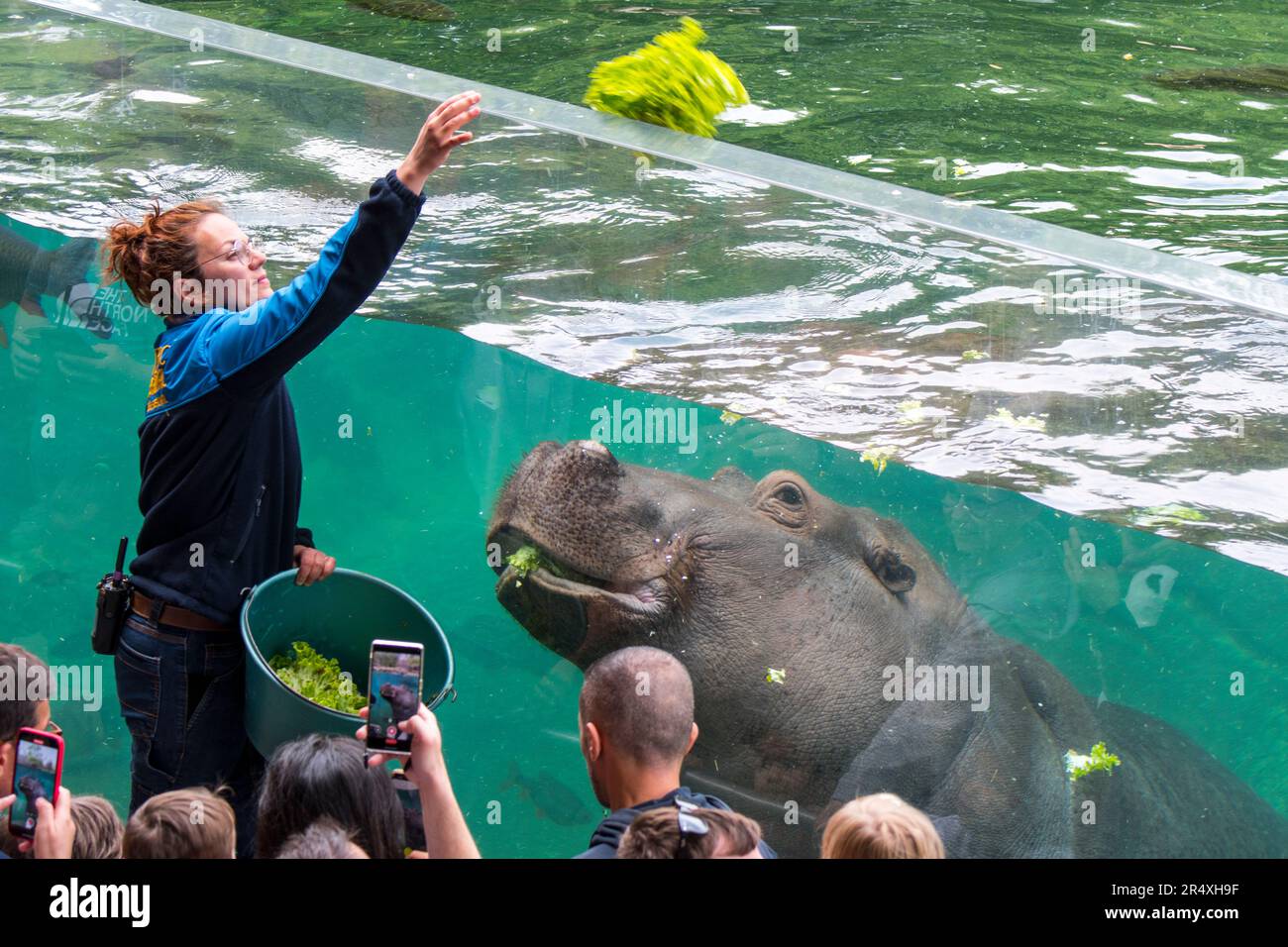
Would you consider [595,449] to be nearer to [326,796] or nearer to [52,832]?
[326,796]

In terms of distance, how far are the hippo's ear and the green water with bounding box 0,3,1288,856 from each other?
152mm

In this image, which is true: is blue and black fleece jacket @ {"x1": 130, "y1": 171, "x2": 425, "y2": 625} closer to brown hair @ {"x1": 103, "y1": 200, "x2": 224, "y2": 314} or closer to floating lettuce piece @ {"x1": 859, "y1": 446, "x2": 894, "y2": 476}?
brown hair @ {"x1": 103, "y1": 200, "x2": 224, "y2": 314}

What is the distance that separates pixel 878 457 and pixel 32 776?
109 inches

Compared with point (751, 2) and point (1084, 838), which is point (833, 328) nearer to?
point (1084, 838)

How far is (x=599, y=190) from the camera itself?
18.1ft

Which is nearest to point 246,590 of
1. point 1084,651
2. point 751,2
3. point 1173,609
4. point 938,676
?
point 938,676

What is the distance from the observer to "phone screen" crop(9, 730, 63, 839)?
2.62m

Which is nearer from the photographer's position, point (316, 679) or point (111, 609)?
point (111, 609)

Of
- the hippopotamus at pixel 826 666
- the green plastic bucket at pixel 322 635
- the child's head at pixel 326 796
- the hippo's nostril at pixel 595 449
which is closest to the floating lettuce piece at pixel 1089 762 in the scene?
the hippopotamus at pixel 826 666

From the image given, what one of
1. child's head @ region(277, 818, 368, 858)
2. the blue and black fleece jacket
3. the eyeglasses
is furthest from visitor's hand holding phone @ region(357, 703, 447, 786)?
the eyeglasses

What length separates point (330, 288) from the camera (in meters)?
2.96

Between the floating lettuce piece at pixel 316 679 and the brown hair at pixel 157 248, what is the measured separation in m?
1.04

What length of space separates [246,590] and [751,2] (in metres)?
10.1

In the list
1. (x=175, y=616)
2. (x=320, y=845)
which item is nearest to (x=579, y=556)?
(x=175, y=616)
